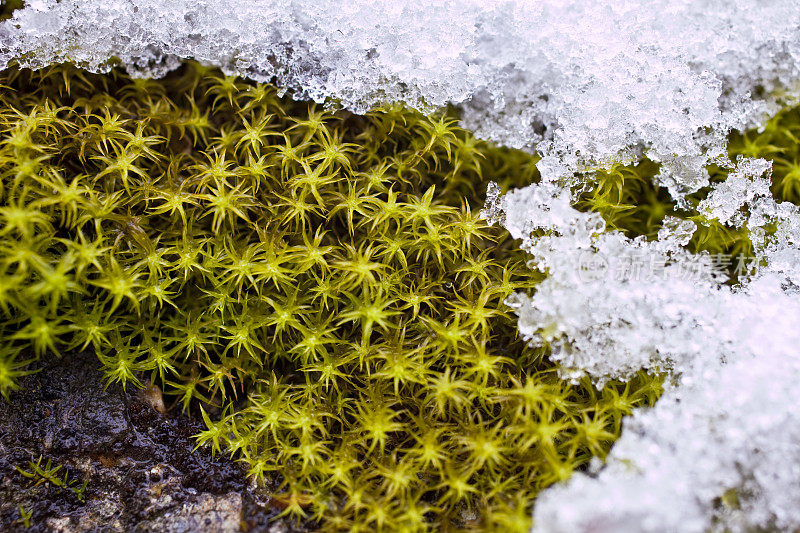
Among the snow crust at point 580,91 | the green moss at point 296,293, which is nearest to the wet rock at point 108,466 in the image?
the green moss at point 296,293

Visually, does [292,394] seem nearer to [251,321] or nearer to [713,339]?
[251,321]

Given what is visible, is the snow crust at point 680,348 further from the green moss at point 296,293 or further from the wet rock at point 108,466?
the wet rock at point 108,466

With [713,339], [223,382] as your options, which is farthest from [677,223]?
[223,382]

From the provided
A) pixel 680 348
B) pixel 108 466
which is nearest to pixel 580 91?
pixel 680 348

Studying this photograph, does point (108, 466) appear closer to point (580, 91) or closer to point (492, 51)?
point (492, 51)

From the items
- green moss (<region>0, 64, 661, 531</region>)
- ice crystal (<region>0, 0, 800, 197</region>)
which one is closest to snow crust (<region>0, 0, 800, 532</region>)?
ice crystal (<region>0, 0, 800, 197</region>)

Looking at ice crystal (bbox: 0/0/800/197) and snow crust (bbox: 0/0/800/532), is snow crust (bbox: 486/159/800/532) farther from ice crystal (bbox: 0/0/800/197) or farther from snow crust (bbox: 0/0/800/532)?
ice crystal (bbox: 0/0/800/197)
